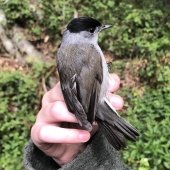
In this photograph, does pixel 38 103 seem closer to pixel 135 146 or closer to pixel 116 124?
pixel 135 146

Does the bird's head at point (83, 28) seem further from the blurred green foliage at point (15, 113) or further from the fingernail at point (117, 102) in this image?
the blurred green foliage at point (15, 113)

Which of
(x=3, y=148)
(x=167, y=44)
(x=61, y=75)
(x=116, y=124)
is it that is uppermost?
(x=61, y=75)

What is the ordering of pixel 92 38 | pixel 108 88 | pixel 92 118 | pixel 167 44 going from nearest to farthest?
pixel 92 118 → pixel 108 88 → pixel 92 38 → pixel 167 44

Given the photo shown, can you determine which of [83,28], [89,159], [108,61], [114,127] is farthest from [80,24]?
[108,61]

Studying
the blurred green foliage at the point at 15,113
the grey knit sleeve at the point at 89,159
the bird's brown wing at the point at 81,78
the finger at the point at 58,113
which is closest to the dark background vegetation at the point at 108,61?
the blurred green foliage at the point at 15,113

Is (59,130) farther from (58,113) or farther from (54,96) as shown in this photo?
(54,96)

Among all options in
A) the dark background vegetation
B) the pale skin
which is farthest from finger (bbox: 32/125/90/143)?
the dark background vegetation

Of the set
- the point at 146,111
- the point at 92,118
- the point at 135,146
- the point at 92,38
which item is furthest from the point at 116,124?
the point at 146,111
